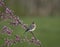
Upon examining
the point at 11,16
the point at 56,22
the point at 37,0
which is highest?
the point at 11,16

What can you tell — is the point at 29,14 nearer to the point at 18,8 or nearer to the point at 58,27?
the point at 18,8

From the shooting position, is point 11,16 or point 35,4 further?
→ point 35,4

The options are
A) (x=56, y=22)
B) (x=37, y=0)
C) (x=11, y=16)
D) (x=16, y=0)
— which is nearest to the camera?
(x=11, y=16)

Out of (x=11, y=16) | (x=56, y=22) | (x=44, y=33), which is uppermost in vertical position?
(x=11, y=16)

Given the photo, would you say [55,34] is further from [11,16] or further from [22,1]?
[22,1]

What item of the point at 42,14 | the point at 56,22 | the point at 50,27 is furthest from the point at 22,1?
the point at 50,27

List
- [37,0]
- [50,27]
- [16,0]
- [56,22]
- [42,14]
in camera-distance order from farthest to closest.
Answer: [37,0] → [16,0] → [42,14] → [56,22] → [50,27]

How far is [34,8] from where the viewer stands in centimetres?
2575

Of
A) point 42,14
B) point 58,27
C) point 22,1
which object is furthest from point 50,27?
point 22,1

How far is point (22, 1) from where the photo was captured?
1007 inches

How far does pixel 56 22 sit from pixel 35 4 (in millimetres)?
7561

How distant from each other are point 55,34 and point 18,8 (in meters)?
9.88

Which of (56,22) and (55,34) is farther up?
(55,34)

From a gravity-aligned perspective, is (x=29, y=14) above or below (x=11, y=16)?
below
